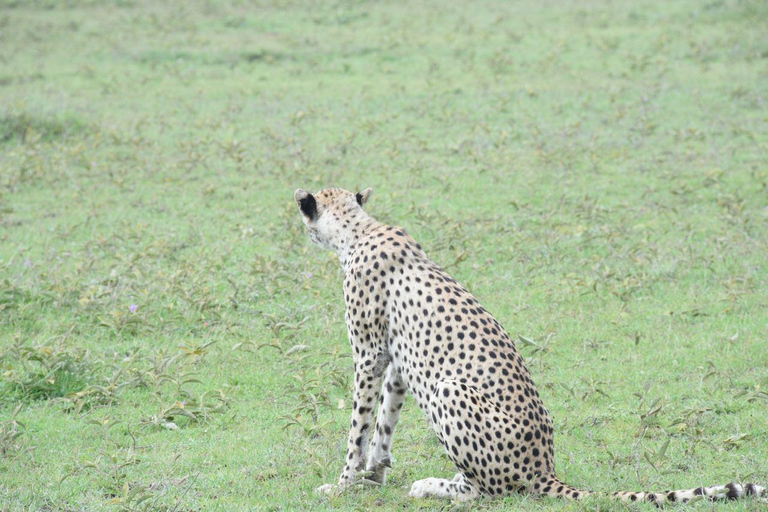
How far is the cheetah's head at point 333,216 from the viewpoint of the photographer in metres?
5.94

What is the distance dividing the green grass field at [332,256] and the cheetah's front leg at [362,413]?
140mm

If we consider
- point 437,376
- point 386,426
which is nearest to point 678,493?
point 437,376

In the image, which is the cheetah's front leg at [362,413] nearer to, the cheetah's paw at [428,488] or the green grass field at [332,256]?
the green grass field at [332,256]

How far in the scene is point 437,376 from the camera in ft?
16.9

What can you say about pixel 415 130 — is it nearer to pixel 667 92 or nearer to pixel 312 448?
pixel 667 92

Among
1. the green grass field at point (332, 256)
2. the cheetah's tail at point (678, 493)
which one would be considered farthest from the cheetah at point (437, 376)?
the green grass field at point (332, 256)

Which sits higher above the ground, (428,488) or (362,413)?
(362,413)

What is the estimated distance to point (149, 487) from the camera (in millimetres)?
5438

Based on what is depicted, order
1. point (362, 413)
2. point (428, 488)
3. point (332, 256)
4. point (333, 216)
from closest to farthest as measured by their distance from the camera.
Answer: point (428, 488) < point (362, 413) < point (333, 216) < point (332, 256)

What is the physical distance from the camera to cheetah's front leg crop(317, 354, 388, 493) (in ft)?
17.9

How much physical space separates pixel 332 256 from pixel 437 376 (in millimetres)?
4393

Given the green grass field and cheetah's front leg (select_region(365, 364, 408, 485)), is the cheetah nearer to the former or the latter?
cheetah's front leg (select_region(365, 364, 408, 485))

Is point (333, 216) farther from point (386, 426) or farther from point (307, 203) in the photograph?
point (386, 426)

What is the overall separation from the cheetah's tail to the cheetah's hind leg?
1.35 ft
